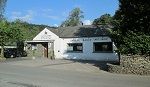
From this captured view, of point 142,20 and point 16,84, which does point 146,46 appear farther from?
point 16,84

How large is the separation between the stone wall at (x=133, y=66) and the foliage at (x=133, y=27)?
636 millimetres

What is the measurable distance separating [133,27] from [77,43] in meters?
17.2

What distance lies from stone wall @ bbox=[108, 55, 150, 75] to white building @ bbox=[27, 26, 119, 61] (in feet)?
41.1

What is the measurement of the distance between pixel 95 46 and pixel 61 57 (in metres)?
5.62

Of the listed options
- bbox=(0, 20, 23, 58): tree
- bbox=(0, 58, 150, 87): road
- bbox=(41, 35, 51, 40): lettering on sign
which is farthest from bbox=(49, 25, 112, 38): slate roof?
bbox=(0, 58, 150, 87): road

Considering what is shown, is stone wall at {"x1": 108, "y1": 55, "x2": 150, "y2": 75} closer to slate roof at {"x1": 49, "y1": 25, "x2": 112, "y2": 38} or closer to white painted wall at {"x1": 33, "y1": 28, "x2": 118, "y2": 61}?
white painted wall at {"x1": 33, "y1": 28, "x2": 118, "y2": 61}

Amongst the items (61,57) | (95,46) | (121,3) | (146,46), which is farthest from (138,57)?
(61,57)

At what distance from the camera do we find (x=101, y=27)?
1650 inches

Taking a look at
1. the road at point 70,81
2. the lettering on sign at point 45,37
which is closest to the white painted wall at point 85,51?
the lettering on sign at point 45,37

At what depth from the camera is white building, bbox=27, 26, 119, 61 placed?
39.8 meters

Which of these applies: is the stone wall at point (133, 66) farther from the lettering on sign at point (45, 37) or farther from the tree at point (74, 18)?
the tree at point (74, 18)

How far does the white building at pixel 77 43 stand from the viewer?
39781 millimetres

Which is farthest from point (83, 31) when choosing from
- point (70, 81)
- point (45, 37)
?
point (70, 81)

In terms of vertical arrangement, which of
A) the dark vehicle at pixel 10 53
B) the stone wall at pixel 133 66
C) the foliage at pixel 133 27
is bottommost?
the stone wall at pixel 133 66
